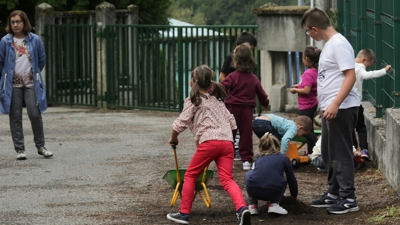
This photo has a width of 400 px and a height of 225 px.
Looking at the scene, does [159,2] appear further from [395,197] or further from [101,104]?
[395,197]

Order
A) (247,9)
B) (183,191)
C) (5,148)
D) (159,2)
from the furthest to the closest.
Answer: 1. (247,9)
2. (159,2)
3. (5,148)
4. (183,191)

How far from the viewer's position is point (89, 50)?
1778cm

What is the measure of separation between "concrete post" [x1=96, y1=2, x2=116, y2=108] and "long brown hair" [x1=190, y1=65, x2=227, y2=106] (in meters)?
10.2

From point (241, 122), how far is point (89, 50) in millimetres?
8449

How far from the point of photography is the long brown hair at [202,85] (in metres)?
7.39

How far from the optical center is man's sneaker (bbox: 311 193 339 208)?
25.7 ft

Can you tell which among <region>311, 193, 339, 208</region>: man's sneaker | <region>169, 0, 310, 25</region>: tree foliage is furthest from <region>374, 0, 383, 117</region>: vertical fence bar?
<region>169, 0, 310, 25</region>: tree foliage

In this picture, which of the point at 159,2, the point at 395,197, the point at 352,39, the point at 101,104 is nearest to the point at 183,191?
the point at 395,197

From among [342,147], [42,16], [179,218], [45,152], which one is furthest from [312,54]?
[42,16]

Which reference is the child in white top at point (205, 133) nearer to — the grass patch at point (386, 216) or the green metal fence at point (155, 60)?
the grass patch at point (386, 216)

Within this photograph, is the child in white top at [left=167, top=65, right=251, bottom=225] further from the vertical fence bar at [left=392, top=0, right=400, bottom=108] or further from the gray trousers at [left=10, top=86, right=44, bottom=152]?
the gray trousers at [left=10, top=86, right=44, bottom=152]

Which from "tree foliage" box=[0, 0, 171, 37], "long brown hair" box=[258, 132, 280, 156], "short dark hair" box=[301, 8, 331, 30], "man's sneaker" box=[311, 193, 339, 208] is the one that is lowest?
"man's sneaker" box=[311, 193, 339, 208]

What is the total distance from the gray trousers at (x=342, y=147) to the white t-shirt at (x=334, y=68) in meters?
0.11

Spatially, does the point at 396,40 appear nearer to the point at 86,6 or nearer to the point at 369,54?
the point at 369,54
